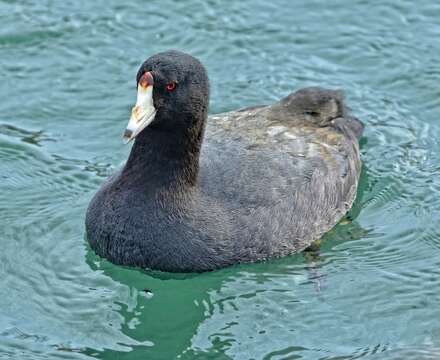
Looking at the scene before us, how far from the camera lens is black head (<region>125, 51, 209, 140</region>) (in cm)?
911

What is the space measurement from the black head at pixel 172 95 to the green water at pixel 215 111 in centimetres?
120

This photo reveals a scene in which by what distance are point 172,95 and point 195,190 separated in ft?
2.95

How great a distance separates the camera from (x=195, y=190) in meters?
9.77

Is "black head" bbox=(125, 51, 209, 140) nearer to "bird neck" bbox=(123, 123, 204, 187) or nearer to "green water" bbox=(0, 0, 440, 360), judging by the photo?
"bird neck" bbox=(123, 123, 204, 187)

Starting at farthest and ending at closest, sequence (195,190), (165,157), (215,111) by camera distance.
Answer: (215,111) → (195,190) → (165,157)

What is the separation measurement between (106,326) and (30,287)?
776mm

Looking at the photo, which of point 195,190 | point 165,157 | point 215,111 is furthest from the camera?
point 215,111

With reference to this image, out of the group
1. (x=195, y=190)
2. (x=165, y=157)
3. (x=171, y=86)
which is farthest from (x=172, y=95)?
(x=195, y=190)

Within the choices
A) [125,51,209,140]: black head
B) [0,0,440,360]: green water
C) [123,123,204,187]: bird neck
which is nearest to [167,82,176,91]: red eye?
[125,51,209,140]: black head

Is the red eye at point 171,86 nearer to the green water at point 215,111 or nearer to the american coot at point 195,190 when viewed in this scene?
the american coot at point 195,190

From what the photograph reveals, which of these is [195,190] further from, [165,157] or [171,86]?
[171,86]

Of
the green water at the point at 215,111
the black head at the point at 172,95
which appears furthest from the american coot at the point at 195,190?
the green water at the point at 215,111

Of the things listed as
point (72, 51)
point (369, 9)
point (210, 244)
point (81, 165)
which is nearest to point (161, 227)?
point (210, 244)

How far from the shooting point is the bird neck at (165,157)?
375 inches
